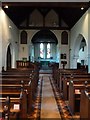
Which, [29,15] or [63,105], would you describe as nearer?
[63,105]

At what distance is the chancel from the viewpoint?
457cm

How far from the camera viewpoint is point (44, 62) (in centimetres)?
2575

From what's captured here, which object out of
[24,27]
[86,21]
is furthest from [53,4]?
[24,27]

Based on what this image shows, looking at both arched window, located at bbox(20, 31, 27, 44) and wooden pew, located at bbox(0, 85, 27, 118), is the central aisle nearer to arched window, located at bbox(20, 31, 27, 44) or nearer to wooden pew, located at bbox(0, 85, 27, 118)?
wooden pew, located at bbox(0, 85, 27, 118)

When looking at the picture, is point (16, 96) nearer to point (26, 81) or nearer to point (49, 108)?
point (26, 81)

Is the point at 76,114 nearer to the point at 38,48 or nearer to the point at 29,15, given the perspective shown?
the point at 29,15

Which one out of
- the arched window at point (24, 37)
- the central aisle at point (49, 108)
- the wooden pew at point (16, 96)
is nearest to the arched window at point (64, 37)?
the arched window at point (24, 37)

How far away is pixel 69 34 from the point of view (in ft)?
56.0

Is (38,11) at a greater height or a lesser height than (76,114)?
greater

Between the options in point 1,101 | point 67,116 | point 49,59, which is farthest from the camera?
point 49,59

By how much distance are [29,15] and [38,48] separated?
989 cm

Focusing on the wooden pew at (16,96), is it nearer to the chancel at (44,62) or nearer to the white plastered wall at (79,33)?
the chancel at (44,62)

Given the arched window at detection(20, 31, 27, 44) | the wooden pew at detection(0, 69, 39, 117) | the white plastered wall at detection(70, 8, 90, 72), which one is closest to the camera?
the wooden pew at detection(0, 69, 39, 117)

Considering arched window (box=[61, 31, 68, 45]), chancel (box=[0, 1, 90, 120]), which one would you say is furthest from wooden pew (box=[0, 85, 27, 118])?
arched window (box=[61, 31, 68, 45])
